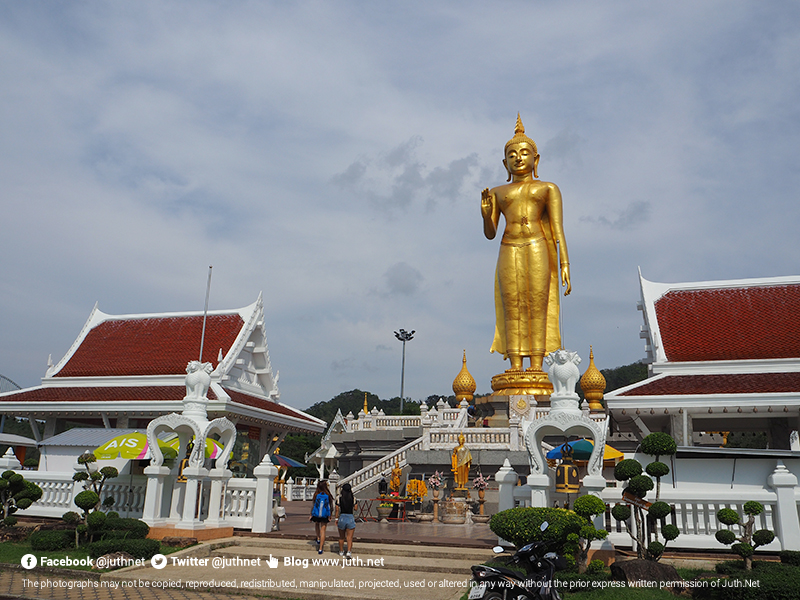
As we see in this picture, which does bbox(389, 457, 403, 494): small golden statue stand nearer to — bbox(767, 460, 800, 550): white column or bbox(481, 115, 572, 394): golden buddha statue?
bbox(481, 115, 572, 394): golden buddha statue

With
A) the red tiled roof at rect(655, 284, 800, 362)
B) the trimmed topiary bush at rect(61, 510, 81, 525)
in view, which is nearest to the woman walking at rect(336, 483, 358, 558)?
the trimmed topiary bush at rect(61, 510, 81, 525)

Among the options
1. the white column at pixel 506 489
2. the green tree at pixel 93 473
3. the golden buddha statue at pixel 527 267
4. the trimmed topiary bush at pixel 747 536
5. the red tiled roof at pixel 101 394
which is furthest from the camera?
the golden buddha statue at pixel 527 267

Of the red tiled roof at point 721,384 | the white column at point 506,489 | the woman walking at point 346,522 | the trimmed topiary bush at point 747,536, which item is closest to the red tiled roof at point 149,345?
the woman walking at point 346,522

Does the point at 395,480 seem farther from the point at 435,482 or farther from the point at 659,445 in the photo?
the point at 659,445

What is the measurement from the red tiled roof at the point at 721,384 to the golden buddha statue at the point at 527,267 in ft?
27.3

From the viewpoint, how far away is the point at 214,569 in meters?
11.1

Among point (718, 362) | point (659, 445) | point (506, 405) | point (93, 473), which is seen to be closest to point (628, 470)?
point (659, 445)

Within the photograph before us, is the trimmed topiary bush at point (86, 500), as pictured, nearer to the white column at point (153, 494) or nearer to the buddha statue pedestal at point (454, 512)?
the white column at point (153, 494)

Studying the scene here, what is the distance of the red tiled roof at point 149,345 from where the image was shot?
26219 millimetres

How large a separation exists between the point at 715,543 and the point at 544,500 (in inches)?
113

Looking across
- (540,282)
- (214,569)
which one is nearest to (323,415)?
(540,282)

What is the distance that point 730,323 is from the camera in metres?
22.9

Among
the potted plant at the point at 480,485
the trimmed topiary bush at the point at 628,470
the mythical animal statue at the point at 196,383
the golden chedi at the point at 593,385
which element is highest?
the golden chedi at the point at 593,385

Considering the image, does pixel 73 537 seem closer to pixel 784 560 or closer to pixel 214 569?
pixel 214 569
